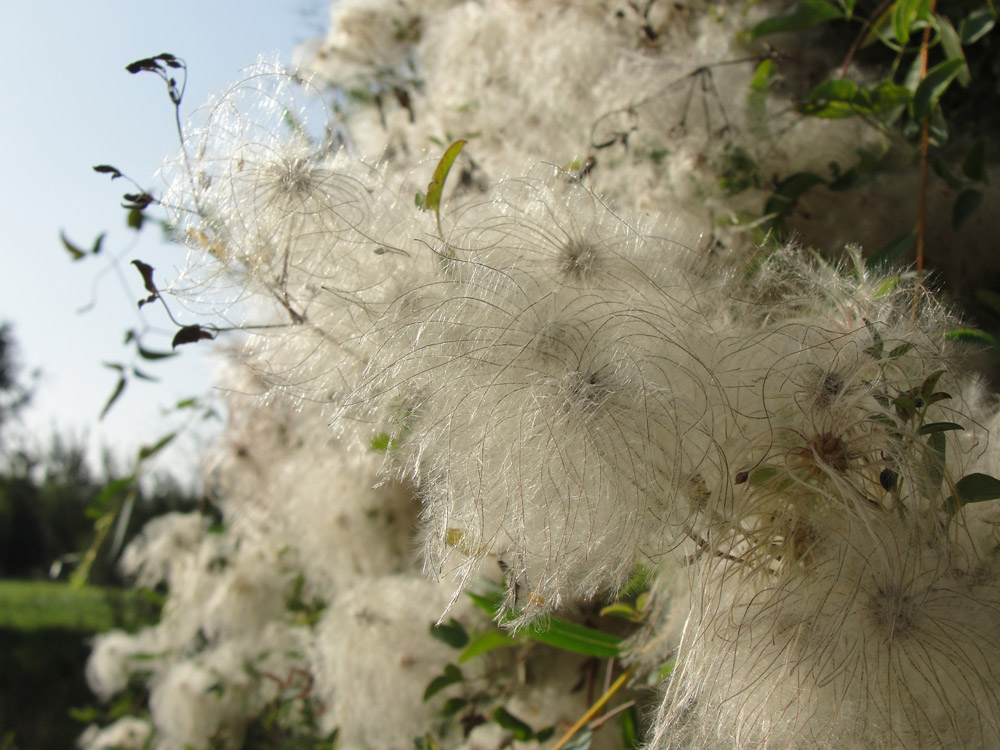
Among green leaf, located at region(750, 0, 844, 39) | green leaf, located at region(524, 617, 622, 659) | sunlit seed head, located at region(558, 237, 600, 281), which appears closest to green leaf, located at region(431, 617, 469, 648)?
green leaf, located at region(524, 617, 622, 659)

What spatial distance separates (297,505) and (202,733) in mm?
990

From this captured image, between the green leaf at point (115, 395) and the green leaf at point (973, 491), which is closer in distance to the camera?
the green leaf at point (973, 491)

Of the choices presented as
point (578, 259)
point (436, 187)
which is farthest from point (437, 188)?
point (578, 259)

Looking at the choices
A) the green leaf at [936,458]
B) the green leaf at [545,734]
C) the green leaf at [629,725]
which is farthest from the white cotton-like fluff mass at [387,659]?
the green leaf at [936,458]

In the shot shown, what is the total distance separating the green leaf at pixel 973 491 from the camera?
623 mm

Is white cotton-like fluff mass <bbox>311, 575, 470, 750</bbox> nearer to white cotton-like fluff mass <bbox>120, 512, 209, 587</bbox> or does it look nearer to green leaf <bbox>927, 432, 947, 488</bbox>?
green leaf <bbox>927, 432, 947, 488</bbox>

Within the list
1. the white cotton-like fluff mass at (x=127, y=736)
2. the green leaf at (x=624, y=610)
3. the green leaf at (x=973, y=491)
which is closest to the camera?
the green leaf at (x=973, y=491)

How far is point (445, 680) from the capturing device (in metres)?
1.24

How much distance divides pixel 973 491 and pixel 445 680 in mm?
870

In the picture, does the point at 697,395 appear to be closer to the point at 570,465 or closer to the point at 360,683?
the point at 570,465

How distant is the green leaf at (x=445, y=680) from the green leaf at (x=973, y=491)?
2.76ft

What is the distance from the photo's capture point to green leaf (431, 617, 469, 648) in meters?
1.21

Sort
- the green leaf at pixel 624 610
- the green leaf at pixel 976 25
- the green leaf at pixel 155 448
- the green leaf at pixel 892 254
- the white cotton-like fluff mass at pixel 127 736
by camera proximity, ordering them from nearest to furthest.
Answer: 1. the green leaf at pixel 624 610
2. the green leaf at pixel 892 254
3. the green leaf at pixel 976 25
4. the green leaf at pixel 155 448
5. the white cotton-like fluff mass at pixel 127 736

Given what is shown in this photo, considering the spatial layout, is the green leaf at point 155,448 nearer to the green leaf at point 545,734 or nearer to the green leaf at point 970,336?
the green leaf at point 545,734
